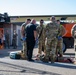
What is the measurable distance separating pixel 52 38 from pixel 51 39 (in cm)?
6

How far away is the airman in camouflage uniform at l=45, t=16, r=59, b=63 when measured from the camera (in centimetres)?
1134

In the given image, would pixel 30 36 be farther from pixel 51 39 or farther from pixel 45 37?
pixel 51 39

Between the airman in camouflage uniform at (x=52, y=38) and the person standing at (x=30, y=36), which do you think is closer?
the airman in camouflage uniform at (x=52, y=38)

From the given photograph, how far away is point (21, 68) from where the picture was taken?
32.4 feet

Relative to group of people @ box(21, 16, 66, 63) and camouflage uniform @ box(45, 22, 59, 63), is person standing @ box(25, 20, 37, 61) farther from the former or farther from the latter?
camouflage uniform @ box(45, 22, 59, 63)

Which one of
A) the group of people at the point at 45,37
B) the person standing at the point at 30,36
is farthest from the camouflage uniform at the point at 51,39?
the person standing at the point at 30,36

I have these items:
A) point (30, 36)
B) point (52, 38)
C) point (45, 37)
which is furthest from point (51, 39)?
point (30, 36)

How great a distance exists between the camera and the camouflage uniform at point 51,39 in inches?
447

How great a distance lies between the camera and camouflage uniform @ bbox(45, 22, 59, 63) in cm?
1135

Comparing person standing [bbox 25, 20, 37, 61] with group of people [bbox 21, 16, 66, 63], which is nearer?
group of people [bbox 21, 16, 66, 63]

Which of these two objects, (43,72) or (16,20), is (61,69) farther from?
(16,20)

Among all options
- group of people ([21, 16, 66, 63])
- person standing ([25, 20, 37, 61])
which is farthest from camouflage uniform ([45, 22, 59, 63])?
person standing ([25, 20, 37, 61])

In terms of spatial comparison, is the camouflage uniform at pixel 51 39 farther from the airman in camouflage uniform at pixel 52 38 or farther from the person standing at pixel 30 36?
the person standing at pixel 30 36

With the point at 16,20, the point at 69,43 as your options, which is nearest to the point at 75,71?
the point at 69,43
